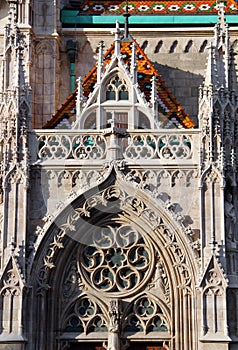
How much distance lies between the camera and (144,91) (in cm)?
1886

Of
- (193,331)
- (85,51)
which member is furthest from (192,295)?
(85,51)

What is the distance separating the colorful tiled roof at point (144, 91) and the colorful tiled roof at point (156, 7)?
70.6 inches

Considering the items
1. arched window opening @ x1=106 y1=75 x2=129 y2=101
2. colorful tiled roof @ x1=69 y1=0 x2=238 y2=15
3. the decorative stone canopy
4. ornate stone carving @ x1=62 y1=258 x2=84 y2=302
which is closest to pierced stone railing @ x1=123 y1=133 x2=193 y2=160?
the decorative stone canopy

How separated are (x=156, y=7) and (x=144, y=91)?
3.29 metres

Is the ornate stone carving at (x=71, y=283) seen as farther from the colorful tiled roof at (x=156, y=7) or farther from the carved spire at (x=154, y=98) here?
the colorful tiled roof at (x=156, y=7)

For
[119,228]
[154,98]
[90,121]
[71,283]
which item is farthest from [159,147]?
[71,283]

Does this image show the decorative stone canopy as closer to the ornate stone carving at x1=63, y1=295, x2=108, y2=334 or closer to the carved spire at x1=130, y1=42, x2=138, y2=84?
the carved spire at x1=130, y1=42, x2=138, y2=84

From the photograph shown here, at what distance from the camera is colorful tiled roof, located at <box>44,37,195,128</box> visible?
60.6 ft

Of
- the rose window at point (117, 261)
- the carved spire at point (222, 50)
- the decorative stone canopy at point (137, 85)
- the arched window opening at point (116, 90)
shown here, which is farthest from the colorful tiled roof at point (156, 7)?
the rose window at point (117, 261)

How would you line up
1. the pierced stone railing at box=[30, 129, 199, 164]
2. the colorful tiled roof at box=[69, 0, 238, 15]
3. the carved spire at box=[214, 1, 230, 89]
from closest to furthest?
1. the pierced stone railing at box=[30, 129, 199, 164]
2. the carved spire at box=[214, 1, 230, 89]
3. the colorful tiled roof at box=[69, 0, 238, 15]

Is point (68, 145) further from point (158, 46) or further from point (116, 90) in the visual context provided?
point (158, 46)

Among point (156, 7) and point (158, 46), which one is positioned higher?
point (156, 7)

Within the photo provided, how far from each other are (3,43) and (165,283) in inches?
240

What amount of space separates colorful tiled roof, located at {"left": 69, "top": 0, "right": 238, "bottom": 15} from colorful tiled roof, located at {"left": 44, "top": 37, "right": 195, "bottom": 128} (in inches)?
70.6
